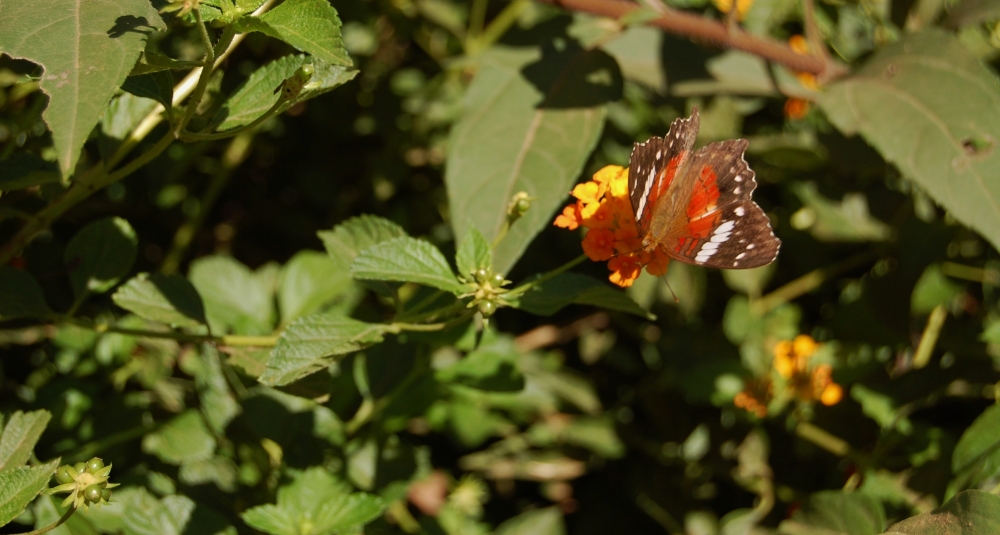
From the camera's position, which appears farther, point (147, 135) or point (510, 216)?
point (147, 135)

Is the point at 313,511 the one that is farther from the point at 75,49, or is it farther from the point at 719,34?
the point at 719,34

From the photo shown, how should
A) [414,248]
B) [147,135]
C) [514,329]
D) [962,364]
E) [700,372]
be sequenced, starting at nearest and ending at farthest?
[414,248] → [147,135] → [962,364] → [700,372] → [514,329]

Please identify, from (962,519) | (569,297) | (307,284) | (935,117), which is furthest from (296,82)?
(935,117)

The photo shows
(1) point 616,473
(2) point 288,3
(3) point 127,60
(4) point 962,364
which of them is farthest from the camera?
(1) point 616,473

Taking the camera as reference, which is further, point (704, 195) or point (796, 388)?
point (796, 388)

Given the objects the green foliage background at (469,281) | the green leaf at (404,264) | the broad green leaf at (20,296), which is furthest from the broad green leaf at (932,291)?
the broad green leaf at (20,296)

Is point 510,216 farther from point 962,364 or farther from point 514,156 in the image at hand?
point 962,364

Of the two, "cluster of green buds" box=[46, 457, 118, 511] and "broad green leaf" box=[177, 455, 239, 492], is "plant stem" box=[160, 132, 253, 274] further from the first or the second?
"cluster of green buds" box=[46, 457, 118, 511]

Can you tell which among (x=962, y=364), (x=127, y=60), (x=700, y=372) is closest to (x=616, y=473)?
(x=700, y=372)
